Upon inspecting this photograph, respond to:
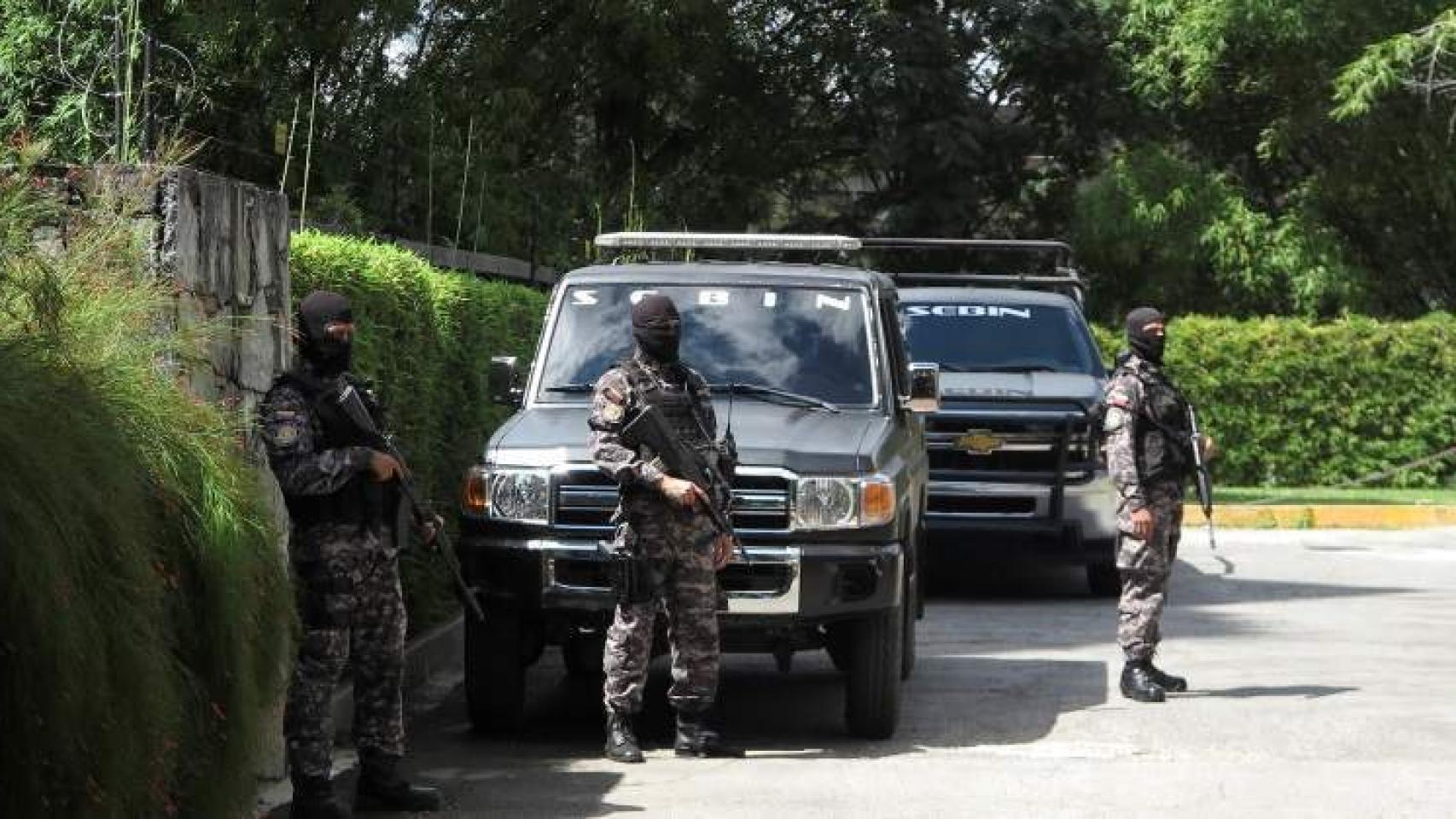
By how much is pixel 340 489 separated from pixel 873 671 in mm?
2938

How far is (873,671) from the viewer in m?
10.5

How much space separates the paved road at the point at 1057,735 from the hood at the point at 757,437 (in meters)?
1.13

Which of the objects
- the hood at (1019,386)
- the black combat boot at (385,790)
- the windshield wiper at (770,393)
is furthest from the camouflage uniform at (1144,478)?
the hood at (1019,386)

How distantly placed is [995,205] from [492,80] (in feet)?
23.8

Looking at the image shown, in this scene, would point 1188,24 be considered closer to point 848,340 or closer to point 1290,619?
point 1290,619

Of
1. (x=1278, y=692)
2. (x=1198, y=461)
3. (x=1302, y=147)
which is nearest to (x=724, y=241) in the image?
(x=1198, y=461)

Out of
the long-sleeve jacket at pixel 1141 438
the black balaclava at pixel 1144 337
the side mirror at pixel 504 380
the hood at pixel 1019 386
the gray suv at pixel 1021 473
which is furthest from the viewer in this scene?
the hood at pixel 1019 386

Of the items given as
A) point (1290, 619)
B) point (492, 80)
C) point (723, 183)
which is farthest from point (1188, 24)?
point (1290, 619)

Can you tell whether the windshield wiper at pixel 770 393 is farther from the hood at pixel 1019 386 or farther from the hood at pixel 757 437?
the hood at pixel 1019 386

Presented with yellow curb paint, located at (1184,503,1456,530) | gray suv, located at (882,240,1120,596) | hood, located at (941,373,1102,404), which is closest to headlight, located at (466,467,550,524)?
gray suv, located at (882,240,1120,596)

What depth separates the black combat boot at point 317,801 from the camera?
819 cm

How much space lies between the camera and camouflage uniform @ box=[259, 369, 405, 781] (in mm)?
8211

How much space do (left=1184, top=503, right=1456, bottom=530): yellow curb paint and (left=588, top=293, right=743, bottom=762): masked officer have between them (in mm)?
13608

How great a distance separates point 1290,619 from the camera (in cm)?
1535
